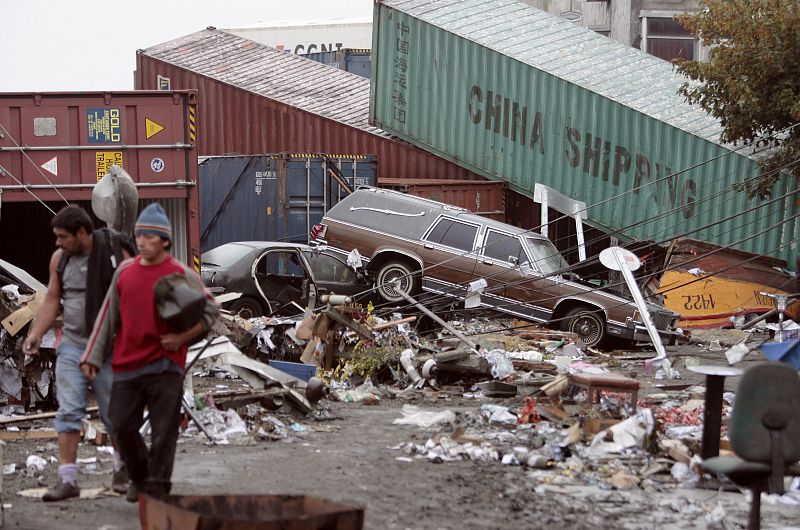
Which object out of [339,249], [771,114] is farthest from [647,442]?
[771,114]

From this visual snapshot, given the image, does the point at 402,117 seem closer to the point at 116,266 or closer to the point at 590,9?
the point at 590,9

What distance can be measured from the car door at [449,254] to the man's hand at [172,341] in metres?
11.7

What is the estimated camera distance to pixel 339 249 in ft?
60.1

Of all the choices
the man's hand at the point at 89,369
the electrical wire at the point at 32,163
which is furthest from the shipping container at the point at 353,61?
the man's hand at the point at 89,369

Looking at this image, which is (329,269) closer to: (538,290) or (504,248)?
(504,248)

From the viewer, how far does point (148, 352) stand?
594 centimetres

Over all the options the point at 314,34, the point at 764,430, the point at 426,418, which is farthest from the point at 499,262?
the point at 314,34

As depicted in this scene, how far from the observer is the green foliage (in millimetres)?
18641

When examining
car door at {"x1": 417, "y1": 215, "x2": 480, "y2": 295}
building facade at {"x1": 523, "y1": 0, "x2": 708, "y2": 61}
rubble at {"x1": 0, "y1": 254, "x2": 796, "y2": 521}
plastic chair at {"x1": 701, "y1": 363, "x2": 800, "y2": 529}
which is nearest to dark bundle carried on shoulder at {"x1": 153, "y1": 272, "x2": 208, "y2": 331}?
rubble at {"x1": 0, "y1": 254, "x2": 796, "y2": 521}

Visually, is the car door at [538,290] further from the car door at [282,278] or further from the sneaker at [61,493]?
the sneaker at [61,493]

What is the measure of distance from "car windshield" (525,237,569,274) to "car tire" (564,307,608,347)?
83cm

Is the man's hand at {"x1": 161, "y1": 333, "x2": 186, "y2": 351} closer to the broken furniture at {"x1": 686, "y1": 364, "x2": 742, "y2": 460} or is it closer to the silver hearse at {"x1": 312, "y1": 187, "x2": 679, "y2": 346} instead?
the broken furniture at {"x1": 686, "y1": 364, "x2": 742, "y2": 460}

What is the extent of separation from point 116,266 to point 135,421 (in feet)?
3.54

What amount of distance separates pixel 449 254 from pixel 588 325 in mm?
2422
